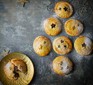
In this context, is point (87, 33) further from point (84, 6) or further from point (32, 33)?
point (32, 33)

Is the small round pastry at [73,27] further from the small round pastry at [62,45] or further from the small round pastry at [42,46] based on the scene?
the small round pastry at [42,46]

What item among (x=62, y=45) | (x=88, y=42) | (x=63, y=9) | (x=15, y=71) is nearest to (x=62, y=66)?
(x=62, y=45)

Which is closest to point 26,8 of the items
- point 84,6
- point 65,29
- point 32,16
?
point 32,16

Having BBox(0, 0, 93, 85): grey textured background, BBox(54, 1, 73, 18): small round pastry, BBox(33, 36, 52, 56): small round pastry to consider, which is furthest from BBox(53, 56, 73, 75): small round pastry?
BBox(54, 1, 73, 18): small round pastry

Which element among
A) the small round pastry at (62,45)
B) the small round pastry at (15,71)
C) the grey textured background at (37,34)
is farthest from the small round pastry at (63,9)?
the small round pastry at (15,71)

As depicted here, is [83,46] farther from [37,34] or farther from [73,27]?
[37,34]

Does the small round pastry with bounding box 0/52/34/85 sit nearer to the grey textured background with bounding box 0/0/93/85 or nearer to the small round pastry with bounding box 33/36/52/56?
the grey textured background with bounding box 0/0/93/85
